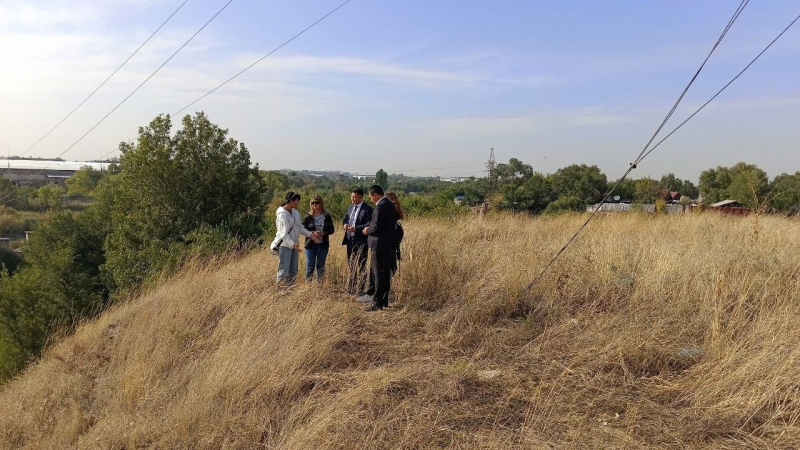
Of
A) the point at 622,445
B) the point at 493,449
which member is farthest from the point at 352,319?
the point at 622,445

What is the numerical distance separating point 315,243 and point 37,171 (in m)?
59.9

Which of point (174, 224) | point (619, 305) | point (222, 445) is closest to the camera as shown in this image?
point (222, 445)

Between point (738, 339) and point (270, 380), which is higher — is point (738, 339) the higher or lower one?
the higher one

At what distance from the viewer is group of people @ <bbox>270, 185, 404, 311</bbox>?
6273mm

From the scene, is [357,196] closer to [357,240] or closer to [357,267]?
[357,240]

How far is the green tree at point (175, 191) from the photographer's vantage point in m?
23.0

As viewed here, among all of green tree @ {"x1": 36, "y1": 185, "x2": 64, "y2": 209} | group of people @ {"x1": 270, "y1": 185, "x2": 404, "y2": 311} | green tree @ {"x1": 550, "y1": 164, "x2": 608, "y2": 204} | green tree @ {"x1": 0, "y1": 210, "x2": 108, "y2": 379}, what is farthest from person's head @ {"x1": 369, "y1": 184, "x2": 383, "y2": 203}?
green tree @ {"x1": 36, "y1": 185, "x2": 64, "y2": 209}

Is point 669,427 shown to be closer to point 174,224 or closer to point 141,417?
point 141,417

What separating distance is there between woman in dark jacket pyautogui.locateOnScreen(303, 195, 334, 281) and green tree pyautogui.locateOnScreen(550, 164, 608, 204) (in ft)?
99.1

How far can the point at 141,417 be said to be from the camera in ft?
15.0

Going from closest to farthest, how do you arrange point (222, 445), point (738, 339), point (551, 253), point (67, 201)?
1. point (222, 445)
2. point (738, 339)
3. point (551, 253)
4. point (67, 201)

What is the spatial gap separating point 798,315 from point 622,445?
8.45ft

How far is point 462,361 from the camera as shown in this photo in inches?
173

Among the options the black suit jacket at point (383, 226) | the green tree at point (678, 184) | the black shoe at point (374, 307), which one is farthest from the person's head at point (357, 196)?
the green tree at point (678, 184)
